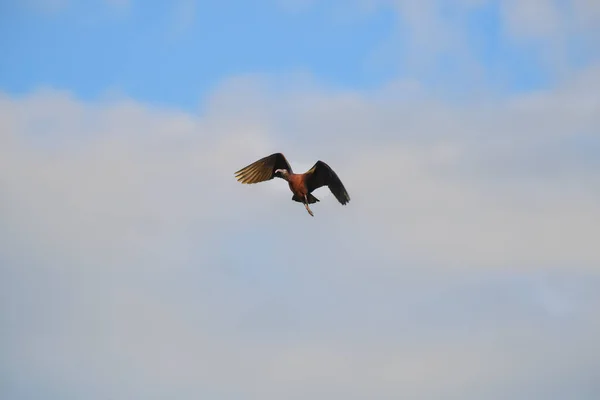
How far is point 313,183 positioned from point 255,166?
197cm

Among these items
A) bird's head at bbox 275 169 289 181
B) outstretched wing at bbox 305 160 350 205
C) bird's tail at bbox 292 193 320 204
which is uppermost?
bird's head at bbox 275 169 289 181

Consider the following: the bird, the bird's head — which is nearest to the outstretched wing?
the bird

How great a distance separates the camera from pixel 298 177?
40.6 metres

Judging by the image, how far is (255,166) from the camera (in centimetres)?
4156

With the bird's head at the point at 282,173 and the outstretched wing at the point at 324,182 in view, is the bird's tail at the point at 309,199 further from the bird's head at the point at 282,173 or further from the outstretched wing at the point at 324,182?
the bird's head at the point at 282,173

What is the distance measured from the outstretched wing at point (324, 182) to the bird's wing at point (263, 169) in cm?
118

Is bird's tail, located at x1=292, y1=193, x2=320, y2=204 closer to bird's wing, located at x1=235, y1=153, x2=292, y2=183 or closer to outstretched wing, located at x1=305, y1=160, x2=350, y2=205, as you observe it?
outstretched wing, located at x1=305, y1=160, x2=350, y2=205

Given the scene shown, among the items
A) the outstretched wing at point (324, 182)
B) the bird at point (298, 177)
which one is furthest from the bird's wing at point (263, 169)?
the outstretched wing at point (324, 182)

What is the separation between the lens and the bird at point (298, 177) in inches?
1585

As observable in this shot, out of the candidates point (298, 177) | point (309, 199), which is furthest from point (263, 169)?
point (309, 199)

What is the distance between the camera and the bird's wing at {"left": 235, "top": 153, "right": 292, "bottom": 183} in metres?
41.6

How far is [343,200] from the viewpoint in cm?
4047

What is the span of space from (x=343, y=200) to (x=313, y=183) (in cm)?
99

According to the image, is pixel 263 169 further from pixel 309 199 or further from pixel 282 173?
pixel 309 199
